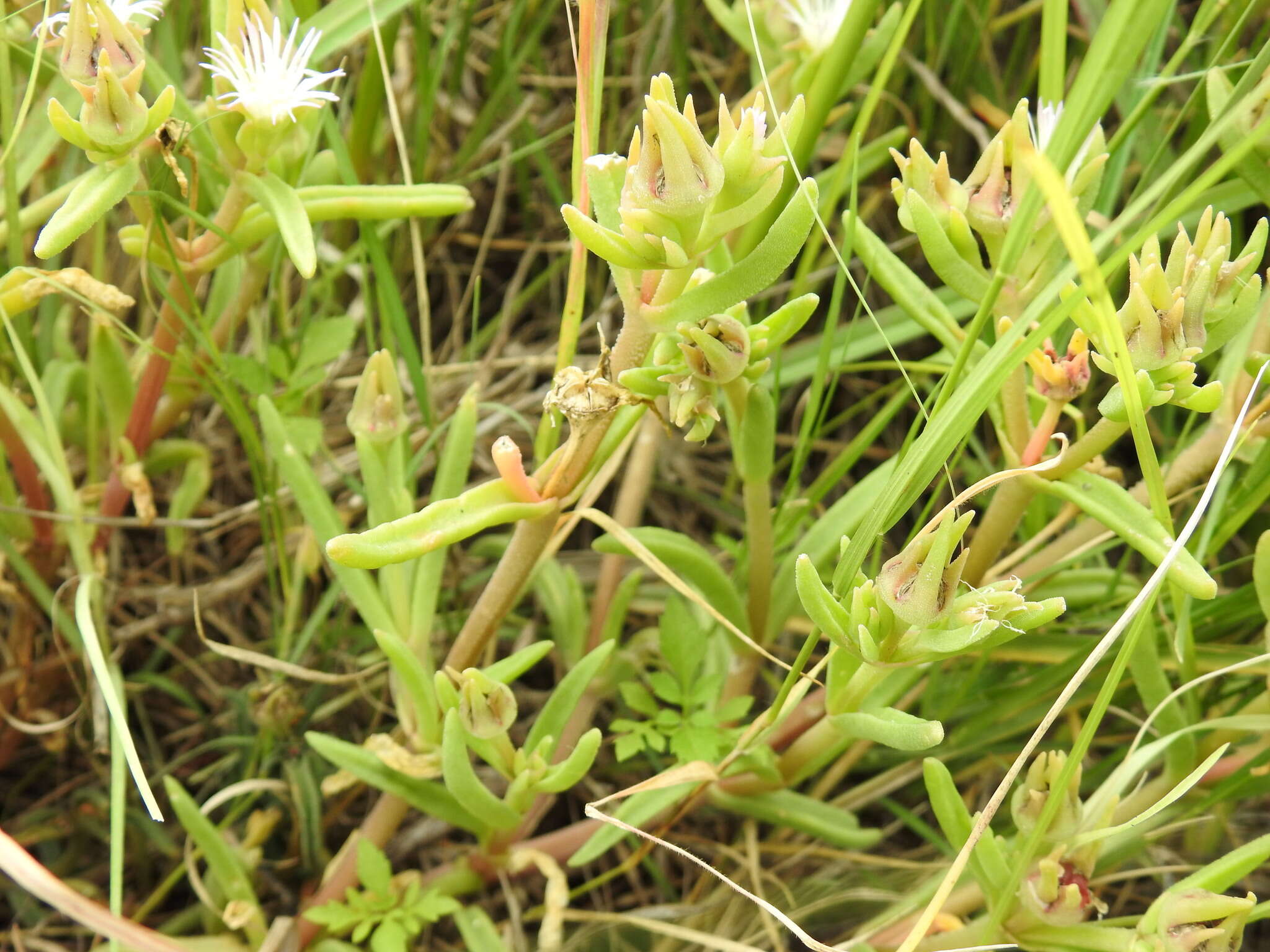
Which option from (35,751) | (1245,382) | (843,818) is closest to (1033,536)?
(1245,382)

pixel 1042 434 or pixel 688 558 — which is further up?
pixel 1042 434

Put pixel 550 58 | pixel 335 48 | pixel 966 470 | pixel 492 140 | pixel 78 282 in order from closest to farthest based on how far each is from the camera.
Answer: pixel 78 282 < pixel 335 48 < pixel 966 470 < pixel 492 140 < pixel 550 58

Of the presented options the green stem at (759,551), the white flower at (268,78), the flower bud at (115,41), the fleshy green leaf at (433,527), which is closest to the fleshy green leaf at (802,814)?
the green stem at (759,551)

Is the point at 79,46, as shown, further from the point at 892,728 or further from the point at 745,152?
the point at 892,728

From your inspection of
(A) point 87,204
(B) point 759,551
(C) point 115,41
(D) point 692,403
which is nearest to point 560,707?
(B) point 759,551

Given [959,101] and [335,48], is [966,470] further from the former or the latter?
[335,48]

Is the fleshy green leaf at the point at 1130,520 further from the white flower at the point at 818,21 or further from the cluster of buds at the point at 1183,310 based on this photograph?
the white flower at the point at 818,21
